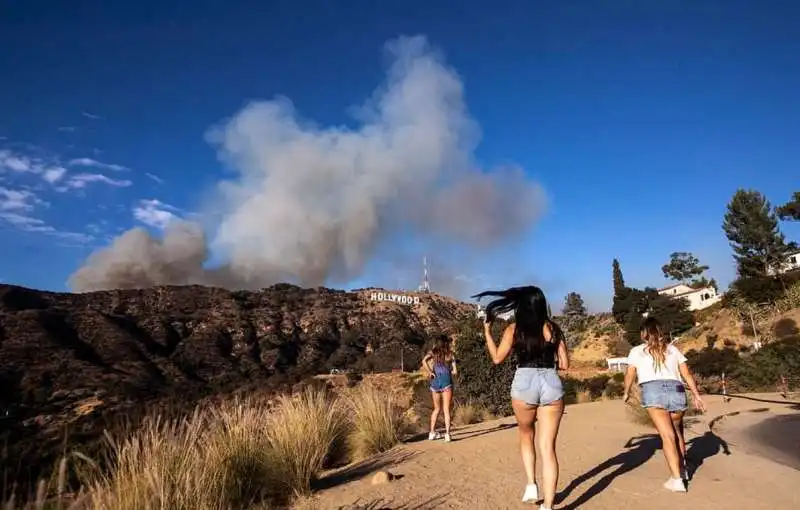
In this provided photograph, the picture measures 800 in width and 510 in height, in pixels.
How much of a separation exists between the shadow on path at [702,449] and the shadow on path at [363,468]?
3.57 m

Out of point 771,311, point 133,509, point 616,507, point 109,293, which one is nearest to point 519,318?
point 616,507

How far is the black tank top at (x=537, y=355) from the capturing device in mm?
4750

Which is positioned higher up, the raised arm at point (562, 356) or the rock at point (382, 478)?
the raised arm at point (562, 356)

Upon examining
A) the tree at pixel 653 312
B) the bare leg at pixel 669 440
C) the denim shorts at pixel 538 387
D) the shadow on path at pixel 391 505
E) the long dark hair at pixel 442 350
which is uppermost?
the tree at pixel 653 312

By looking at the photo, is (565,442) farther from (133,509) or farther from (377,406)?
(133,509)

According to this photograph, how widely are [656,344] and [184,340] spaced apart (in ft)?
230

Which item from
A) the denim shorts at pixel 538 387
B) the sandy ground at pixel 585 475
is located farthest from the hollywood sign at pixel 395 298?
the denim shorts at pixel 538 387

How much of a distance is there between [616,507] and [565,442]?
3.87 m

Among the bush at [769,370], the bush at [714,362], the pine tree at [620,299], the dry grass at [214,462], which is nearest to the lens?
the dry grass at [214,462]

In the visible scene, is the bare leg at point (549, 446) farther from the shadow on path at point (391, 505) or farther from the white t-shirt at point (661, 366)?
the white t-shirt at point (661, 366)

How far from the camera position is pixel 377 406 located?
888 centimetres

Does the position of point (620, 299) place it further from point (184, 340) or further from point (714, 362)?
point (184, 340)

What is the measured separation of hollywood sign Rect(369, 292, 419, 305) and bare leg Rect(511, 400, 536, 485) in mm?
95494

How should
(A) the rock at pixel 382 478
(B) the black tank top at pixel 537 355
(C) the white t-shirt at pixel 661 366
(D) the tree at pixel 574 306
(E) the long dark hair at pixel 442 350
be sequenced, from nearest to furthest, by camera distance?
(B) the black tank top at pixel 537 355 < (C) the white t-shirt at pixel 661 366 < (A) the rock at pixel 382 478 < (E) the long dark hair at pixel 442 350 < (D) the tree at pixel 574 306
